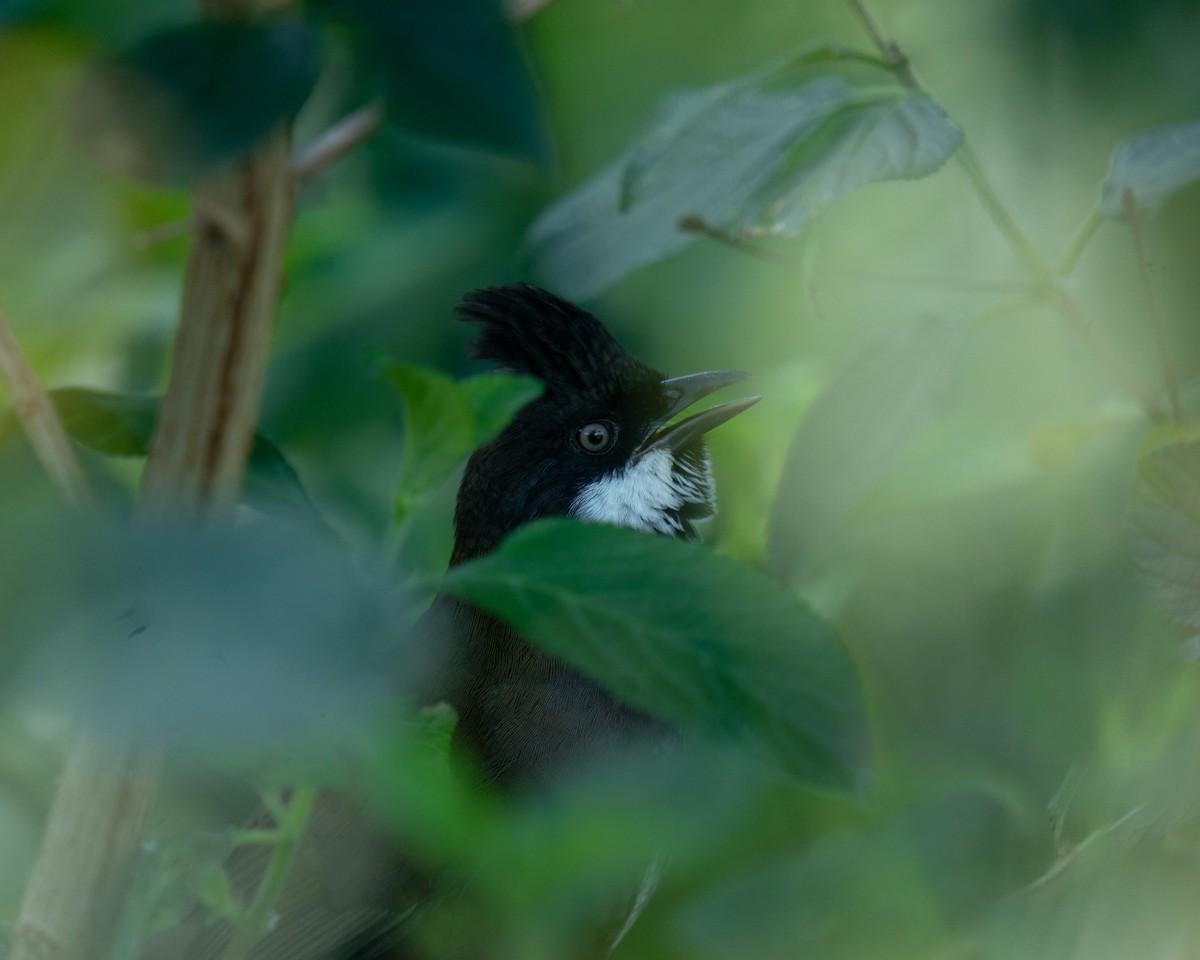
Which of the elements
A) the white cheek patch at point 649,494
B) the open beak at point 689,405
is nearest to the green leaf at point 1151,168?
the open beak at point 689,405

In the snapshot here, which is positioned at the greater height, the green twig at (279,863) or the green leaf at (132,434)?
the green leaf at (132,434)

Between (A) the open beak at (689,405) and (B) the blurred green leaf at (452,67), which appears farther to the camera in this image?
(A) the open beak at (689,405)

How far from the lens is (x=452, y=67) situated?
2.84 feet

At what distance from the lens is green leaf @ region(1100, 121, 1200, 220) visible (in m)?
0.87

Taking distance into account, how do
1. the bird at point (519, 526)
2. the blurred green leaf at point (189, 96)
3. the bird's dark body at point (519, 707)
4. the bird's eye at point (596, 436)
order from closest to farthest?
the blurred green leaf at point (189, 96)
the bird at point (519, 526)
the bird's dark body at point (519, 707)
the bird's eye at point (596, 436)

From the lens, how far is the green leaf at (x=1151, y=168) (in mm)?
872

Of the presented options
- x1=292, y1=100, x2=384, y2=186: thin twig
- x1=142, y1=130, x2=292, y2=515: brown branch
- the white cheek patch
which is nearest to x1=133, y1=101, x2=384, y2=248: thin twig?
x1=292, y1=100, x2=384, y2=186: thin twig

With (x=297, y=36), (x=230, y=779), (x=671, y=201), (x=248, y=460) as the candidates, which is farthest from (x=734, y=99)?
(x=230, y=779)

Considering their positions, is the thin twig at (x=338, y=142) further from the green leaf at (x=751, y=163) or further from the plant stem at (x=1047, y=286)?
the plant stem at (x=1047, y=286)

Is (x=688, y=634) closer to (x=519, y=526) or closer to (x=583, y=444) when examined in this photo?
(x=519, y=526)

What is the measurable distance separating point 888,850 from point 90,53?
68 cm

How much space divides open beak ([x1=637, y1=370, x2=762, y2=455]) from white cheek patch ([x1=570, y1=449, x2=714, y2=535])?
36 mm

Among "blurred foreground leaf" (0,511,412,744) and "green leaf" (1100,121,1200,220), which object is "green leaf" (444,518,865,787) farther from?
"green leaf" (1100,121,1200,220)

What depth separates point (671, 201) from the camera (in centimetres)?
92
